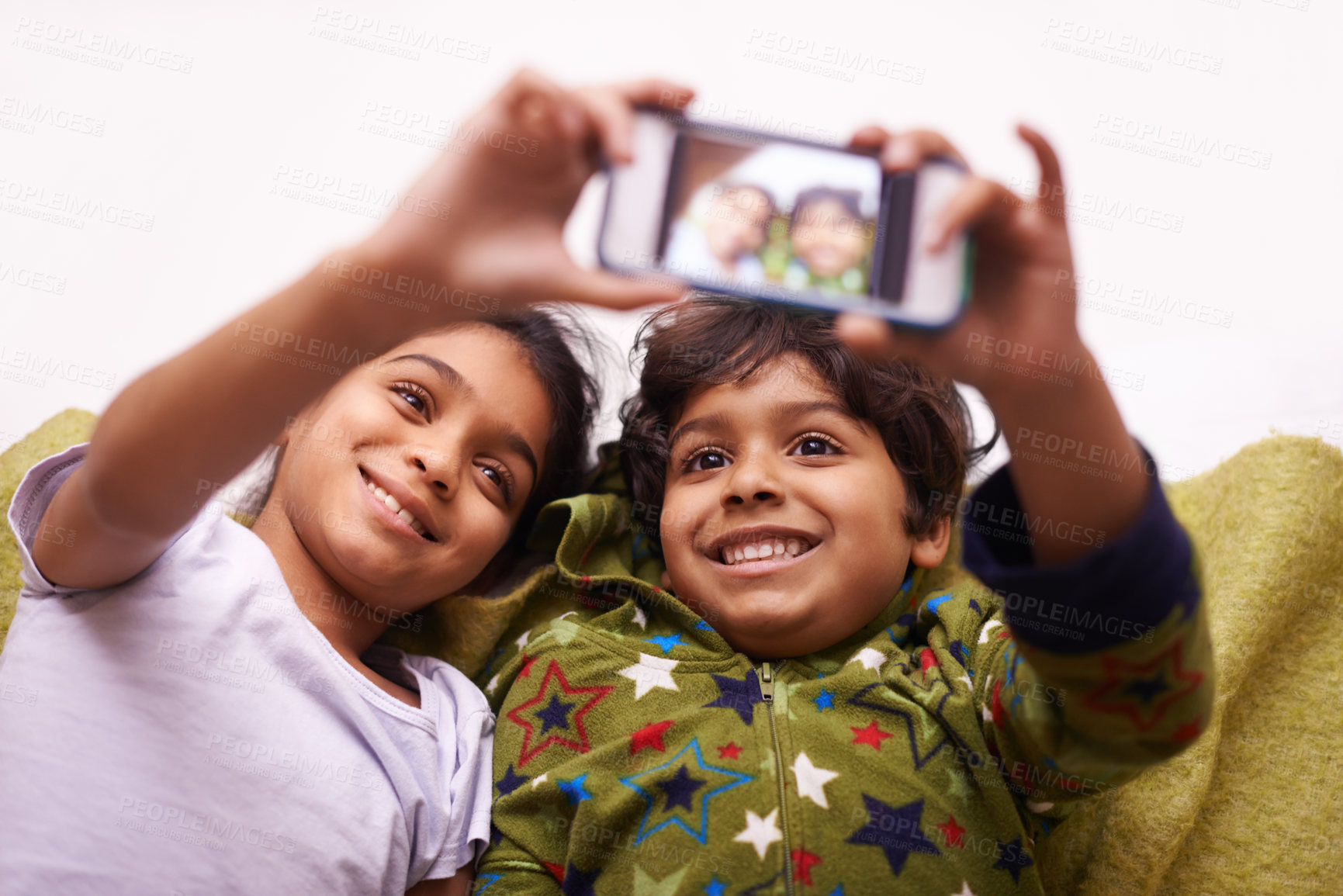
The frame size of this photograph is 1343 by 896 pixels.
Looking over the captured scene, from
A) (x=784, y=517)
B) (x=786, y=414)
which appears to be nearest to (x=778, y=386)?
(x=786, y=414)

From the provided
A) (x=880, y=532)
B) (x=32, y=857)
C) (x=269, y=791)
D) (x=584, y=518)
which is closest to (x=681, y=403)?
(x=584, y=518)

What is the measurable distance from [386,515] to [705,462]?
34cm

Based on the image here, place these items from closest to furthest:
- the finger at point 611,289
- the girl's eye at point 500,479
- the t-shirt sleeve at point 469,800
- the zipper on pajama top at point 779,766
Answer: the finger at point 611,289, the zipper on pajama top at point 779,766, the t-shirt sleeve at point 469,800, the girl's eye at point 500,479

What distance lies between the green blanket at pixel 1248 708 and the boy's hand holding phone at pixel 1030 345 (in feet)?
1.23

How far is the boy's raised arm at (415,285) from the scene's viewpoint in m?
0.62

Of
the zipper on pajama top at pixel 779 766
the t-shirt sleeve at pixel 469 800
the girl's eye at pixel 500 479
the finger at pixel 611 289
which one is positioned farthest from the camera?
the girl's eye at pixel 500 479

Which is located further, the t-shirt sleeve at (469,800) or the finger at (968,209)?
the t-shirt sleeve at (469,800)

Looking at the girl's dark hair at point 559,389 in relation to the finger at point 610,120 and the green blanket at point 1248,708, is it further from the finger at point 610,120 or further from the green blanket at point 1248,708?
the finger at point 610,120

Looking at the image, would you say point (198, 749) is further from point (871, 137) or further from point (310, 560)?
point (871, 137)

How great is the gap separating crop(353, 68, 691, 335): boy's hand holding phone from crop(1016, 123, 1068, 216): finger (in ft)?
0.77

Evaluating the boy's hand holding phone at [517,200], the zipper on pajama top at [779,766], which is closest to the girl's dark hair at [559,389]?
the zipper on pajama top at [779,766]

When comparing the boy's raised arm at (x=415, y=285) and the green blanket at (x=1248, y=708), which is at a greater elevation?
the boy's raised arm at (x=415, y=285)

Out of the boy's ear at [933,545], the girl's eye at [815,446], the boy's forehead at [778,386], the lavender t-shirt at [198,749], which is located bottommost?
the lavender t-shirt at [198,749]

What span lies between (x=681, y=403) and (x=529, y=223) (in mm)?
471
